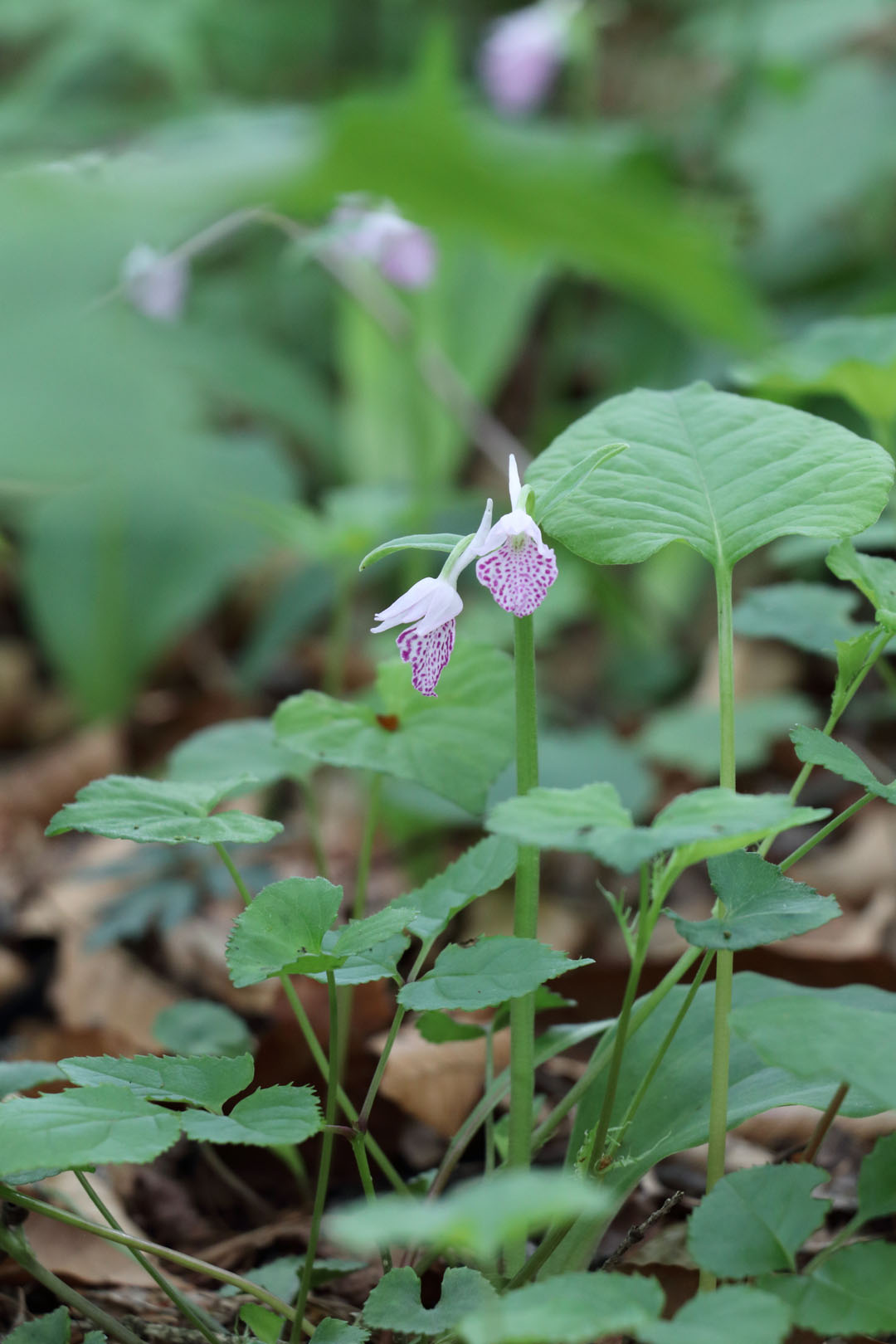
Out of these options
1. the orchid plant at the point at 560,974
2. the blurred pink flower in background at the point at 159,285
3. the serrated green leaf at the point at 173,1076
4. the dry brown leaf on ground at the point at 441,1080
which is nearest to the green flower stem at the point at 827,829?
the orchid plant at the point at 560,974

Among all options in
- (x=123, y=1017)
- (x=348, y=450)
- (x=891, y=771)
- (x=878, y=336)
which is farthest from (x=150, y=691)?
(x=878, y=336)

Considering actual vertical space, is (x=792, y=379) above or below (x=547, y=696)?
above

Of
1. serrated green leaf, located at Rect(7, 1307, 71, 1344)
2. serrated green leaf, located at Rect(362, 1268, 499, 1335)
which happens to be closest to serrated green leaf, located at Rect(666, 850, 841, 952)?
serrated green leaf, located at Rect(362, 1268, 499, 1335)

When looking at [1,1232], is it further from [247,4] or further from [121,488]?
[247,4]

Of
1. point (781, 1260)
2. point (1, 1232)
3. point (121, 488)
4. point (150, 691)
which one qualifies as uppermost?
point (121, 488)

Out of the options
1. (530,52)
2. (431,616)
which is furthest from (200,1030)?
(530,52)

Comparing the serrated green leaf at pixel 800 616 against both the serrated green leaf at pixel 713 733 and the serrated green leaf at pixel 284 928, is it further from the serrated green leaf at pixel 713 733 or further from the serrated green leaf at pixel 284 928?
the serrated green leaf at pixel 713 733

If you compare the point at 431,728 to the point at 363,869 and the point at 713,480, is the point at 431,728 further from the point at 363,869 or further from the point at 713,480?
the point at 713,480
